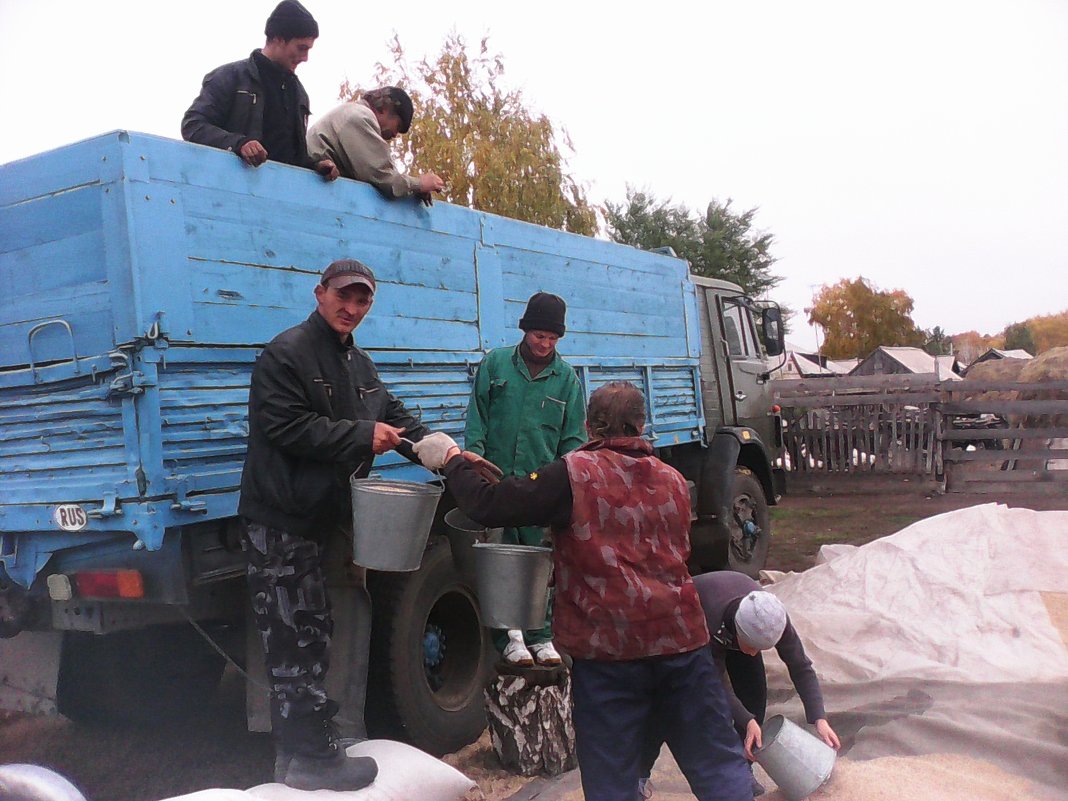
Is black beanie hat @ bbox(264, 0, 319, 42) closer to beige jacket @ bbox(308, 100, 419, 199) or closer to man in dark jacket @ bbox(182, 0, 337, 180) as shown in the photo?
man in dark jacket @ bbox(182, 0, 337, 180)

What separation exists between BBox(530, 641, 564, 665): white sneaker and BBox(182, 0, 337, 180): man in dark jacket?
2196 millimetres

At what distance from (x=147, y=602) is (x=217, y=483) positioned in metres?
0.48

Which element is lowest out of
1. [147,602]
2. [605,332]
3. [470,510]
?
[147,602]

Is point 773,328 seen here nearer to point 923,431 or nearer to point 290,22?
point 290,22

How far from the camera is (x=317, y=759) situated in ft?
9.45

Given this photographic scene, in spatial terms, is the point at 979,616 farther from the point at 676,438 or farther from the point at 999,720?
the point at 676,438

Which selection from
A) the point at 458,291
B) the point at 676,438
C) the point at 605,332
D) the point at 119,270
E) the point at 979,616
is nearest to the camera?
the point at 119,270

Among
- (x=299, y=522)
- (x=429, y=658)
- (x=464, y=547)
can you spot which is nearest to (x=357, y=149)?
(x=464, y=547)

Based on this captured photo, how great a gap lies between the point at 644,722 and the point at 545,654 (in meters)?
1.32

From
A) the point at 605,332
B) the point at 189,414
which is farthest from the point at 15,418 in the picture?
the point at 605,332

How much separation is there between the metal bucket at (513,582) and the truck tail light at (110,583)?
3.87ft

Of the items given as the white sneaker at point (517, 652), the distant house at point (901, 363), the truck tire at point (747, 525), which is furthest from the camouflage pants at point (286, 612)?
the distant house at point (901, 363)

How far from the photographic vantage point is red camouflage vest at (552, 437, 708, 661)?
7.98 feet

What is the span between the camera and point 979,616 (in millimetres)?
4836
